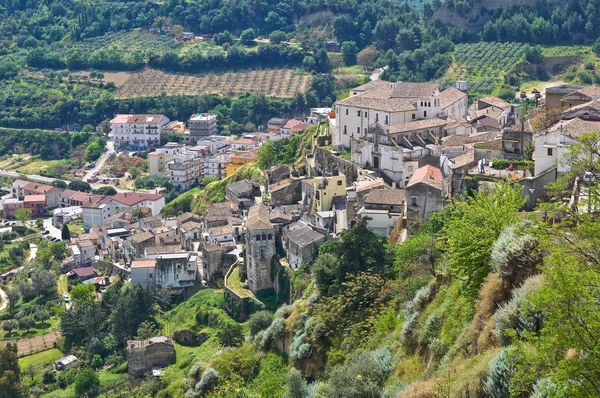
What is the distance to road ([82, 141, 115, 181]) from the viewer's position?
7674 centimetres

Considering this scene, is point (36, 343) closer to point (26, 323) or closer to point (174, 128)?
point (26, 323)

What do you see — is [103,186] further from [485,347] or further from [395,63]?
[485,347]

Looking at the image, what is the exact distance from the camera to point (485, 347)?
16.7 m

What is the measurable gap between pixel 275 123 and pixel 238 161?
1769 cm

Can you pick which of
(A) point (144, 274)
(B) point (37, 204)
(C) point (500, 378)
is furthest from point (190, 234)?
(C) point (500, 378)

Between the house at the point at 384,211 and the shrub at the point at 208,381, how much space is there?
29.7 ft

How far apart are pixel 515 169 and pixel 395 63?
49568mm

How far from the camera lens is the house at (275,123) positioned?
78.4 meters

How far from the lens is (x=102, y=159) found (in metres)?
80.1

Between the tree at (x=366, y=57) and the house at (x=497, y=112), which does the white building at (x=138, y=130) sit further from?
the house at (x=497, y=112)

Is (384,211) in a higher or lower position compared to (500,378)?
lower

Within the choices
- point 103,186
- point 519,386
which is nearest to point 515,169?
point 519,386

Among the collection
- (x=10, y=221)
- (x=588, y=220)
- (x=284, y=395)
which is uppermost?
(x=588, y=220)

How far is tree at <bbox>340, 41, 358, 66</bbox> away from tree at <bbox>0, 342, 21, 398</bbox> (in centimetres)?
5510
